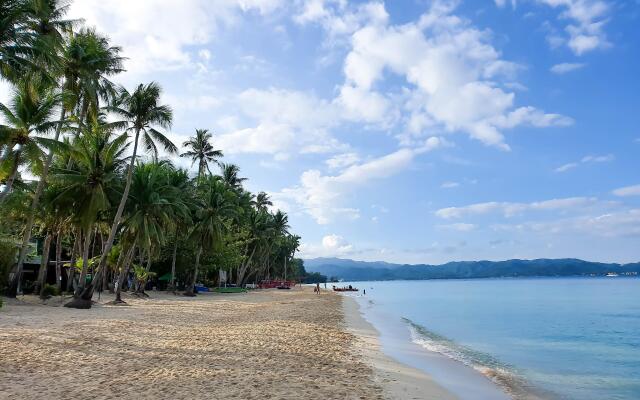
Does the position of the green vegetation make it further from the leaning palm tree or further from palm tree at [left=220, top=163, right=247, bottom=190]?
palm tree at [left=220, top=163, right=247, bottom=190]

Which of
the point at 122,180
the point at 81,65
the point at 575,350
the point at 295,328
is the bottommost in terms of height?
the point at 575,350

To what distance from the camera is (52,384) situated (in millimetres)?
7578

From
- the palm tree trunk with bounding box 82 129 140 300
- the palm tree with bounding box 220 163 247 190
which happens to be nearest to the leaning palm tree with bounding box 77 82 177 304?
the palm tree trunk with bounding box 82 129 140 300

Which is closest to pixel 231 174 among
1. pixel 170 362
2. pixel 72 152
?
pixel 72 152

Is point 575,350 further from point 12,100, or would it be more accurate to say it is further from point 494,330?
point 12,100

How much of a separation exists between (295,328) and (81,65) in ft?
55.8

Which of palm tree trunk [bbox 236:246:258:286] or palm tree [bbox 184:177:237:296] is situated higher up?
palm tree [bbox 184:177:237:296]

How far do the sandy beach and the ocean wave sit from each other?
2.30 m

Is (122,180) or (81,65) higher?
(81,65)

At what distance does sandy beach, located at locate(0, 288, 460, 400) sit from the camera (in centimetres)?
764

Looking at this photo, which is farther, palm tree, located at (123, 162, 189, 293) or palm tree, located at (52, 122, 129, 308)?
palm tree, located at (123, 162, 189, 293)

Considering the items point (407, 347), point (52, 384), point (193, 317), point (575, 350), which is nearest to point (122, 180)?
point (193, 317)

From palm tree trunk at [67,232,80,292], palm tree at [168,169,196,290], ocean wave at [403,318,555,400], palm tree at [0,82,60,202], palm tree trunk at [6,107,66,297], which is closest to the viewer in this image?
ocean wave at [403,318,555,400]

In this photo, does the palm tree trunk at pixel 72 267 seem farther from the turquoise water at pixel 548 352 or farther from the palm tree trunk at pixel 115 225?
the turquoise water at pixel 548 352
